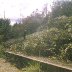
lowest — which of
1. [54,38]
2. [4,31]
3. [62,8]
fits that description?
[54,38]

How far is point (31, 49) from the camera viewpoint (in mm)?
14133

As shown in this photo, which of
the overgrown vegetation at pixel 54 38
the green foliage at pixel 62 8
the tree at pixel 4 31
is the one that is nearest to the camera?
the overgrown vegetation at pixel 54 38

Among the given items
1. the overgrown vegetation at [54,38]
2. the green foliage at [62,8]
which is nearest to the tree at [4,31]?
the overgrown vegetation at [54,38]

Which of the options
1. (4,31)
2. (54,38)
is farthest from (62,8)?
(4,31)

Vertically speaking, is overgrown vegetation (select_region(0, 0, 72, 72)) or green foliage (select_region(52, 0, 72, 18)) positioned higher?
green foliage (select_region(52, 0, 72, 18))

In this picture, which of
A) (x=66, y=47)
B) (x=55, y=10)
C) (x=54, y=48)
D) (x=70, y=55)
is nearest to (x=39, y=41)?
(x=54, y=48)

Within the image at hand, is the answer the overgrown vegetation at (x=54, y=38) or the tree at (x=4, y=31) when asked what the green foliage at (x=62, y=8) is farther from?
the tree at (x=4, y=31)

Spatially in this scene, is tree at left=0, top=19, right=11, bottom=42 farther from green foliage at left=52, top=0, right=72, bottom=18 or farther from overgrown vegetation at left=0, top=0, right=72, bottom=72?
green foliage at left=52, top=0, right=72, bottom=18

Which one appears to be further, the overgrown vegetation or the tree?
the tree

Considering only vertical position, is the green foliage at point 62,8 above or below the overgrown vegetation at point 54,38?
above

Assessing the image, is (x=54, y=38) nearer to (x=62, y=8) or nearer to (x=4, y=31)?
(x=62, y=8)

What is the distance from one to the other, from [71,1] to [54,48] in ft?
29.4

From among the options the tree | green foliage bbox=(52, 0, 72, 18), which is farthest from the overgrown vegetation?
the tree

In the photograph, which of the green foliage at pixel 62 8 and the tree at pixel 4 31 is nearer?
the green foliage at pixel 62 8
